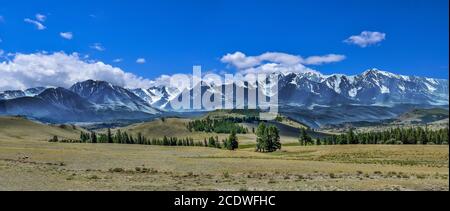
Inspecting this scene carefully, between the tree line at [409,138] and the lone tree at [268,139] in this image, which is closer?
the lone tree at [268,139]

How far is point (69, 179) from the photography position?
38.2 metres

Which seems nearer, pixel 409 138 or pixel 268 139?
pixel 268 139

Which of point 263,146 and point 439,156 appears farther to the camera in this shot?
point 263,146

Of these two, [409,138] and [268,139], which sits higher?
[409,138]

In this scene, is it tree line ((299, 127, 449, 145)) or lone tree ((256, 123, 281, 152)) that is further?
tree line ((299, 127, 449, 145))

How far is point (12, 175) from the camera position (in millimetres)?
39906
